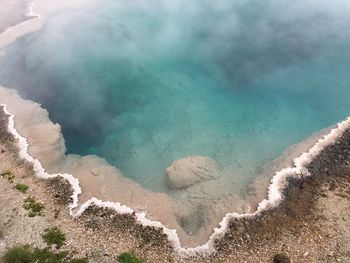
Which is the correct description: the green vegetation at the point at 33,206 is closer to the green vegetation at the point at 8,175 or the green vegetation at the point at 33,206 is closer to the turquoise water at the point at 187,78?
the green vegetation at the point at 8,175

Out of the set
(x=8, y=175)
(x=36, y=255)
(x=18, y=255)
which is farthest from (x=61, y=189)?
(x=18, y=255)

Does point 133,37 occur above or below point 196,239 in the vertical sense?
above

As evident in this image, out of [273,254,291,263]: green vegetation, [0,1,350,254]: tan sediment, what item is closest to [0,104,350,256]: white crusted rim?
[0,1,350,254]: tan sediment

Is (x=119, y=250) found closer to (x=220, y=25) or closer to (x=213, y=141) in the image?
(x=213, y=141)

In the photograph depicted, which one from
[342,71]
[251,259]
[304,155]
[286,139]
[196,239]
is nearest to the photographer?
[251,259]

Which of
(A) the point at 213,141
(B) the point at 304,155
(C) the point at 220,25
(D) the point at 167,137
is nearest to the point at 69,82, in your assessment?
(D) the point at 167,137

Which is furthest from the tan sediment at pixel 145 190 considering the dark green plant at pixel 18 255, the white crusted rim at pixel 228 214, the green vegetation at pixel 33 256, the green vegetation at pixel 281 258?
the dark green plant at pixel 18 255
